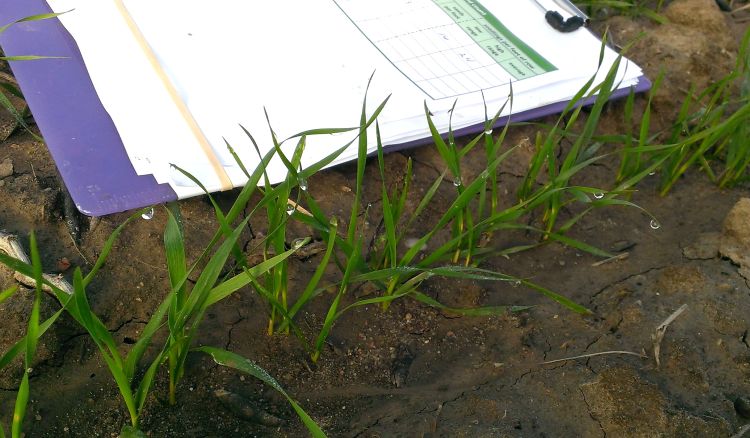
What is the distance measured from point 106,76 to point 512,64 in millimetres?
809

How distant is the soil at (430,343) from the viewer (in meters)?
1.06

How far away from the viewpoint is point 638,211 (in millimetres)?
1455

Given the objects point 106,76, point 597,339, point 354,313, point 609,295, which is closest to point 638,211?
point 609,295

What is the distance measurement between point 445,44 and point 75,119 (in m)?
0.76

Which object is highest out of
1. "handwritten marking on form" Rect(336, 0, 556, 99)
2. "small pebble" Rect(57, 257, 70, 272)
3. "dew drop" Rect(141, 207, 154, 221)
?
"handwritten marking on form" Rect(336, 0, 556, 99)

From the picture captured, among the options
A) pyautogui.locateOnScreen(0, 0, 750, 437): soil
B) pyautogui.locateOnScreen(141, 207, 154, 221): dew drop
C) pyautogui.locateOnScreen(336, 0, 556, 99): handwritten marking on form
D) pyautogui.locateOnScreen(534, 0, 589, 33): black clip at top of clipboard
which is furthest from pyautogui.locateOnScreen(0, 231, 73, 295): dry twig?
pyautogui.locateOnScreen(534, 0, 589, 33): black clip at top of clipboard

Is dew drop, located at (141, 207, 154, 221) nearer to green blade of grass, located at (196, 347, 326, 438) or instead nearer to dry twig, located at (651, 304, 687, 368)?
green blade of grass, located at (196, 347, 326, 438)

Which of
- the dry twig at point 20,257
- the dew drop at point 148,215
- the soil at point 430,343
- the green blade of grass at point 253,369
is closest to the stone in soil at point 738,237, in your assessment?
the soil at point 430,343

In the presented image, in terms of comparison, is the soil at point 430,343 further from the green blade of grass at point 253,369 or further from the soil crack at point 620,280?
the green blade of grass at point 253,369

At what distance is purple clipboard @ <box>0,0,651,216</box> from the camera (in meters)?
1.22

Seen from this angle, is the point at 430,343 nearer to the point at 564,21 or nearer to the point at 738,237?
the point at 738,237

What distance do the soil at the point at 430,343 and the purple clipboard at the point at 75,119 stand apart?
5 cm

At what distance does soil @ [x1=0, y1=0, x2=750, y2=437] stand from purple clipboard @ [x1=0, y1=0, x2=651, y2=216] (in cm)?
5

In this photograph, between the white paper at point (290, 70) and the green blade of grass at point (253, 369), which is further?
the white paper at point (290, 70)
